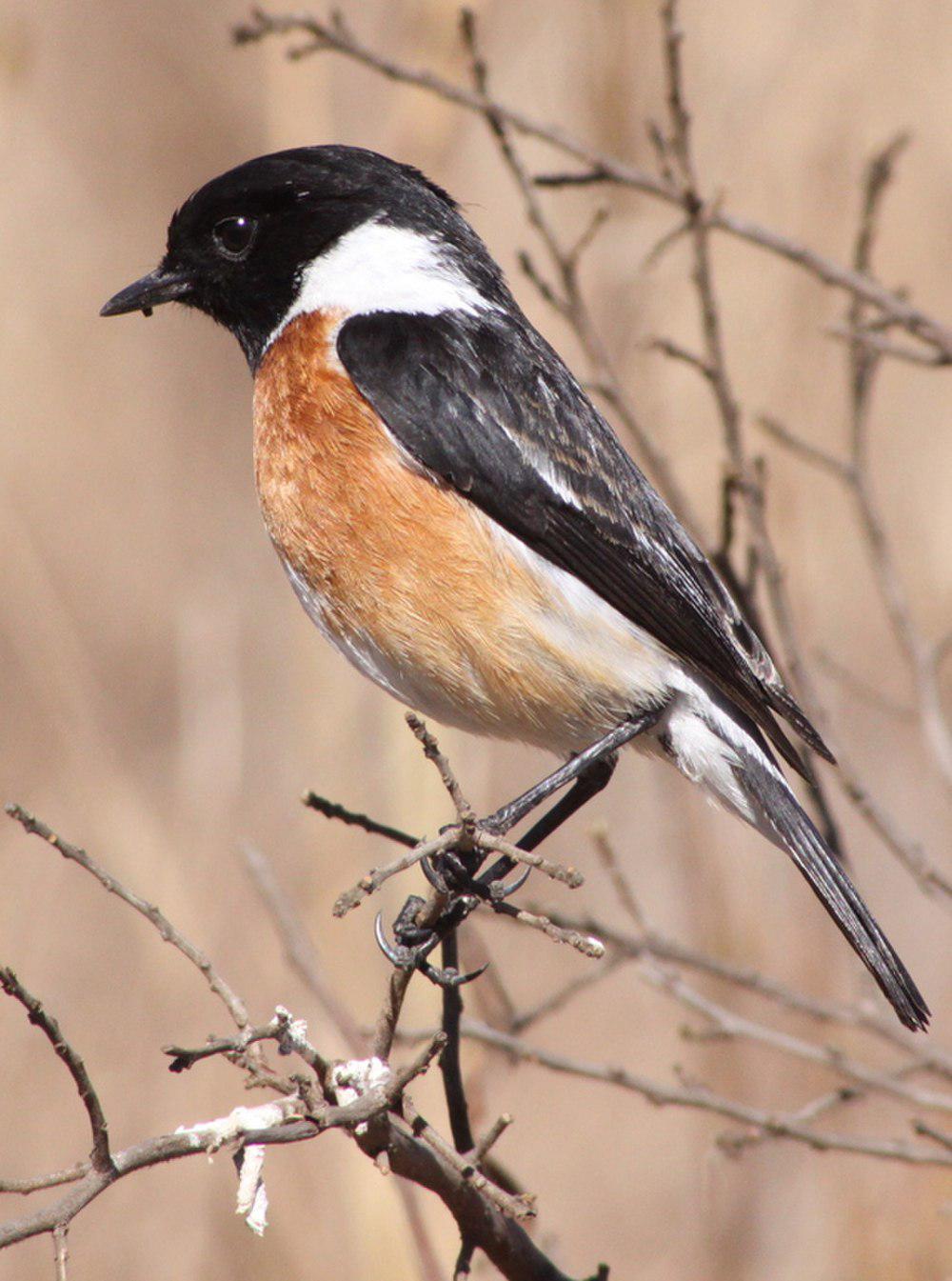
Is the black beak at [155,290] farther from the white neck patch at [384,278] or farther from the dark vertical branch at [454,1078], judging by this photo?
the dark vertical branch at [454,1078]

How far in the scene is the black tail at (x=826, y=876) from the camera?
3111 millimetres

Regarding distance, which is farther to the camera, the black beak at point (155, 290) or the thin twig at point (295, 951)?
the black beak at point (155, 290)

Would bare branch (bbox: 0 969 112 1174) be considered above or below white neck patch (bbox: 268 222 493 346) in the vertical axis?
below

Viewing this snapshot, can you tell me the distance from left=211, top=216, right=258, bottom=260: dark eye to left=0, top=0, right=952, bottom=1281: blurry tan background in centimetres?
91

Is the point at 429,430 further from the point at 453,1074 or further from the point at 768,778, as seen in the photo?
the point at 453,1074

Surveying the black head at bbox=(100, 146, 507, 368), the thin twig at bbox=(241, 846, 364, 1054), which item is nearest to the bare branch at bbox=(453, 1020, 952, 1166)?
the thin twig at bbox=(241, 846, 364, 1054)

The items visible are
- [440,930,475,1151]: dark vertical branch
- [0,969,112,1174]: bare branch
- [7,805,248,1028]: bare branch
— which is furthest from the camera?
[440,930,475,1151]: dark vertical branch

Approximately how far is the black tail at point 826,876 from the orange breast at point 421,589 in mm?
366

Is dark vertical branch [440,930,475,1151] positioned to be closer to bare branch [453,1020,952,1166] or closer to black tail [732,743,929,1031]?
bare branch [453,1020,952,1166]

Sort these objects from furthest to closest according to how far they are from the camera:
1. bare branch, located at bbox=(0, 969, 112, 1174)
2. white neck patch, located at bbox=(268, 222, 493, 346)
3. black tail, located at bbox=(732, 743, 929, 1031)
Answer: white neck patch, located at bbox=(268, 222, 493, 346)
black tail, located at bbox=(732, 743, 929, 1031)
bare branch, located at bbox=(0, 969, 112, 1174)

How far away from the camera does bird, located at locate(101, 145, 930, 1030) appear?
127 inches

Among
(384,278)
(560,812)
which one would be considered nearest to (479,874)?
(560,812)

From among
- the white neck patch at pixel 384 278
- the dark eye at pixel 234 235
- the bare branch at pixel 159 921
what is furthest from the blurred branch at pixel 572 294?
the bare branch at pixel 159 921

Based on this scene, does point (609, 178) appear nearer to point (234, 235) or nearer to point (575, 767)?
point (234, 235)
